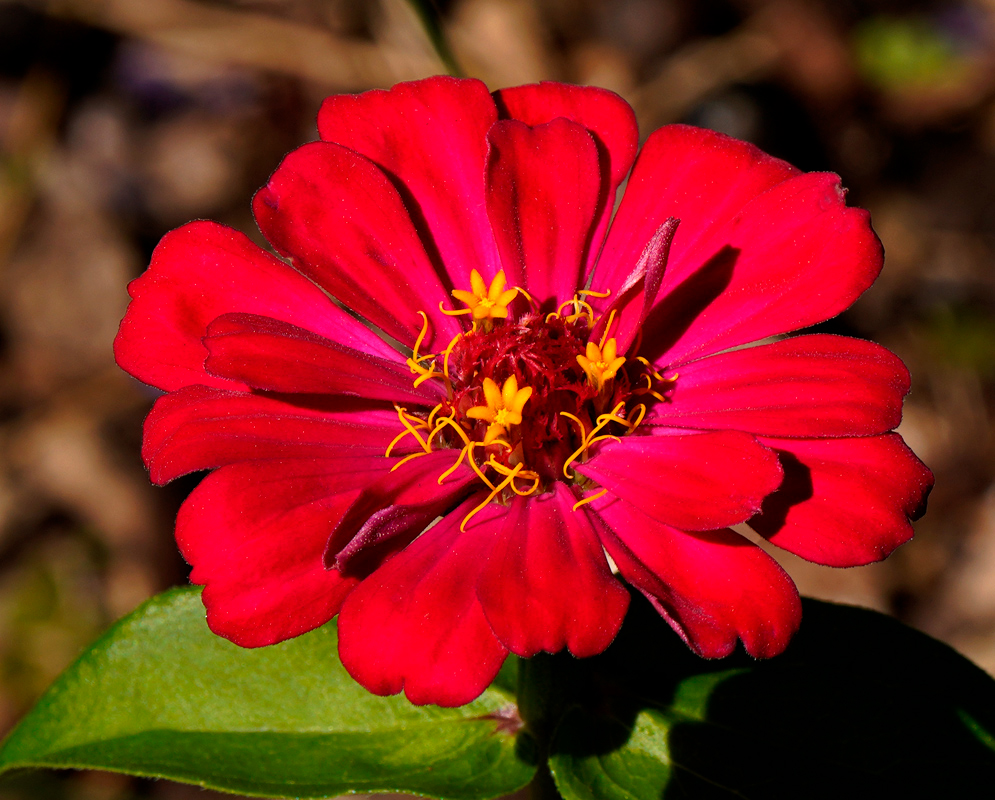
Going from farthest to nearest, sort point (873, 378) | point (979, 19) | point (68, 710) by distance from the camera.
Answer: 1. point (979, 19)
2. point (68, 710)
3. point (873, 378)

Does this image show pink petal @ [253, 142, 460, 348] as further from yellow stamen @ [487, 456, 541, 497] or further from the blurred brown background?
the blurred brown background

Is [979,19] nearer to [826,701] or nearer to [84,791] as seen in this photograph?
[826,701]

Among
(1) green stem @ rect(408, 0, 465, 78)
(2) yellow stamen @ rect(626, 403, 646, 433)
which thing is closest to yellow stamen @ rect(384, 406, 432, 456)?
(2) yellow stamen @ rect(626, 403, 646, 433)

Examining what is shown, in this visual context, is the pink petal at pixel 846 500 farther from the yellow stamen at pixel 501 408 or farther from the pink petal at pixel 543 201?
the pink petal at pixel 543 201

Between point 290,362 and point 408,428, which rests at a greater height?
point 290,362

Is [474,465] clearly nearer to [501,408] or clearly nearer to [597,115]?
[501,408]

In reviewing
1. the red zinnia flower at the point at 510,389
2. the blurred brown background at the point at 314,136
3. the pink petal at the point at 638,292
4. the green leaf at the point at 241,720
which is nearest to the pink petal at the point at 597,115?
the red zinnia flower at the point at 510,389

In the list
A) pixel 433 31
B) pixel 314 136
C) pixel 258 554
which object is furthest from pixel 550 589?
pixel 314 136

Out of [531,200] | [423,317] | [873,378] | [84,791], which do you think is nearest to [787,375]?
[873,378]
